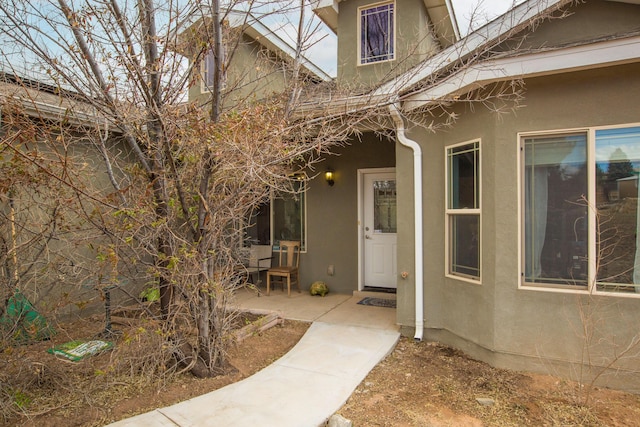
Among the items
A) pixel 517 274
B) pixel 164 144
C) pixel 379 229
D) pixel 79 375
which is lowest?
pixel 79 375

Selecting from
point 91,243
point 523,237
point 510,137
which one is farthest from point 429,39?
point 91,243

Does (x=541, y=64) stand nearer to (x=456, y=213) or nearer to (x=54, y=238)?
(x=456, y=213)

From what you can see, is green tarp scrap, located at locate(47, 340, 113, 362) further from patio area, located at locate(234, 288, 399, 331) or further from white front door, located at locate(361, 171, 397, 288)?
white front door, located at locate(361, 171, 397, 288)

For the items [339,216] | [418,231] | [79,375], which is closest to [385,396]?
[418,231]

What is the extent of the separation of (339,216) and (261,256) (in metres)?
1.78

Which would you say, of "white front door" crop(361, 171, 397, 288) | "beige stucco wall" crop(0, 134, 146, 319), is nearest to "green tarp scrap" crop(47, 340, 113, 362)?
"beige stucco wall" crop(0, 134, 146, 319)

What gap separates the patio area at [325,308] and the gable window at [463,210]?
125cm

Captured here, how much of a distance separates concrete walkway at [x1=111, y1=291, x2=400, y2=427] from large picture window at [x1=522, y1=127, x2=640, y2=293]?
1.94 m

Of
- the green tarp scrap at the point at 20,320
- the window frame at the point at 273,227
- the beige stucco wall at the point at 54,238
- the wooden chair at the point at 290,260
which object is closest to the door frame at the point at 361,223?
the window frame at the point at 273,227

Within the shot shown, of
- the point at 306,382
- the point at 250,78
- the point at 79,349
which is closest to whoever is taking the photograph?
the point at 306,382

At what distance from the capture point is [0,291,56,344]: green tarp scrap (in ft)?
10.4

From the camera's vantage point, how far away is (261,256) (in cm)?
762

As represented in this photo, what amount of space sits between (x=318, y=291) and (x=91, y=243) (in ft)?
13.7

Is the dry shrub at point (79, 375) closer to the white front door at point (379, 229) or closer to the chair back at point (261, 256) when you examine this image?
the chair back at point (261, 256)
